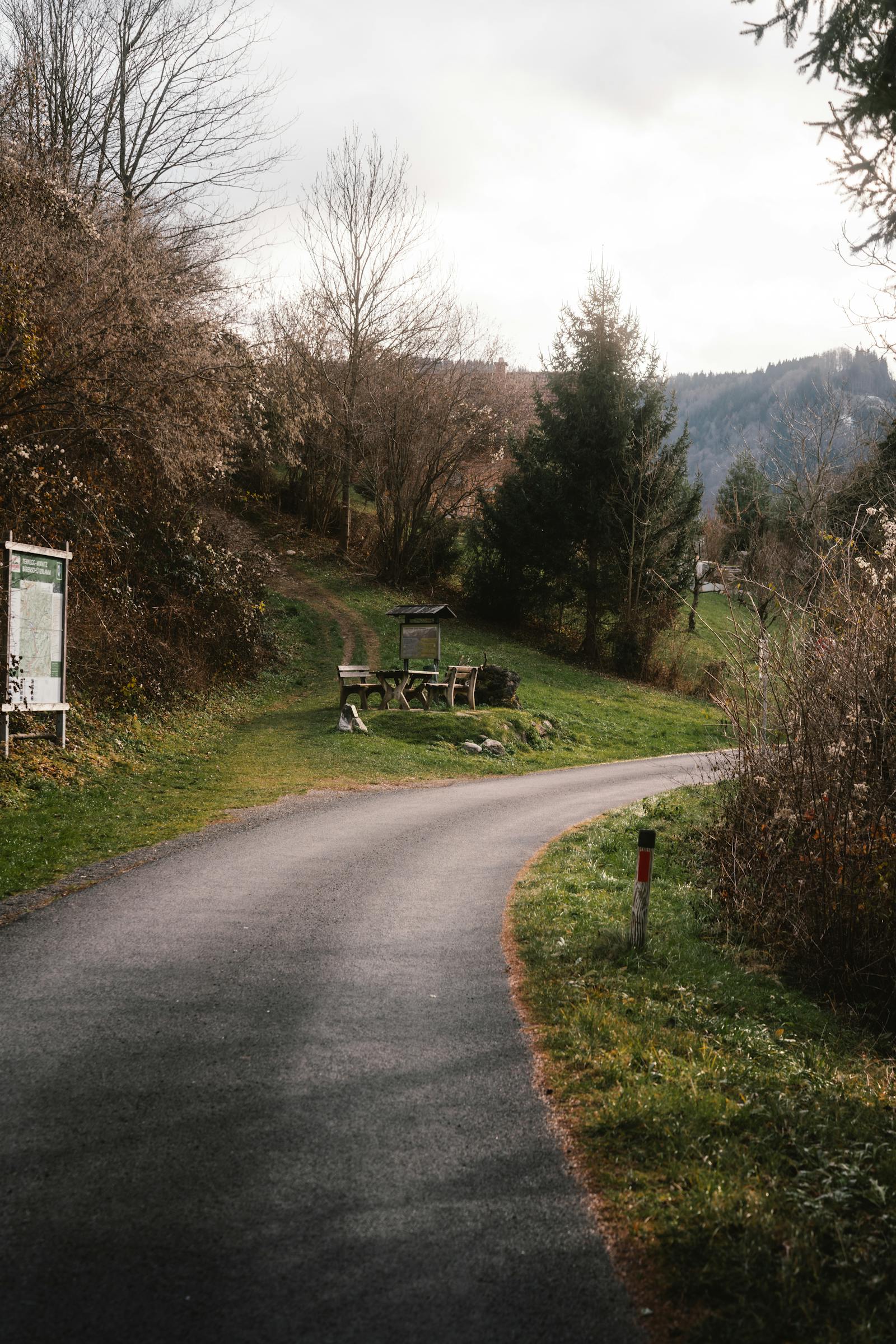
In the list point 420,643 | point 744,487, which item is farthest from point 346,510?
point 744,487

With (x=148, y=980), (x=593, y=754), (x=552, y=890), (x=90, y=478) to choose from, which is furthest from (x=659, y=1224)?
(x=593, y=754)

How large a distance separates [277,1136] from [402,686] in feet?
68.2

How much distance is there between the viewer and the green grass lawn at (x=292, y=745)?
12508 millimetres

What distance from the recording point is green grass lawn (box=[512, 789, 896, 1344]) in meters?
3.66

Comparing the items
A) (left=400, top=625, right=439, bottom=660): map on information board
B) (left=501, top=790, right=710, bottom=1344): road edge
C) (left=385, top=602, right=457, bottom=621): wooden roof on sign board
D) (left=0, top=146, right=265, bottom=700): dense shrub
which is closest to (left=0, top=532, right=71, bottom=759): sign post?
(left=0, top=146, right=265, bottom=700): dense shrub

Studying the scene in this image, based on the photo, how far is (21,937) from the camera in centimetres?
777

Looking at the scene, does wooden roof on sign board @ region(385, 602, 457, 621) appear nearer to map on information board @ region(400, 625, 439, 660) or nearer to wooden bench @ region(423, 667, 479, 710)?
map on information board @ region(400, 625, 439, 660)

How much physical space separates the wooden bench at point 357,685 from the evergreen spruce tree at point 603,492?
15.9 m

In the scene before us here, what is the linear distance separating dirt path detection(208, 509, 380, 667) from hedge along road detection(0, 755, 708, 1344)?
21458 millimetres

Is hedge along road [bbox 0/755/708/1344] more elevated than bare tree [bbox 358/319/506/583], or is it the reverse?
bare tree [bbox 358/319/506/583]

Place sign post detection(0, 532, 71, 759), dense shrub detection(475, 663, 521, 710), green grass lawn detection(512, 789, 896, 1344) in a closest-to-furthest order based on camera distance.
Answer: green grass lawn detection(512, 789, 896, 1344)
sign post detection(0, 532, 71, 759)
dense shrub detection(475, 663, 521, 710)

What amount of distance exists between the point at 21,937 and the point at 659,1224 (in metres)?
5.57

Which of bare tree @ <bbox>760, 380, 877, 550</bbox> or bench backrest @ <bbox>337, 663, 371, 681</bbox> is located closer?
bench backrest @ <bbox>337, 663, 371, 681</bbox>

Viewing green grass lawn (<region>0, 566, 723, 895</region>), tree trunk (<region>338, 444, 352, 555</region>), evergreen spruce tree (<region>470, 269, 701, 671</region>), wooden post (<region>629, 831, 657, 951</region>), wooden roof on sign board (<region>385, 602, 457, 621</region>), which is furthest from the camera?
tree trunk (<region>338, 444, 352, 555</region>)
